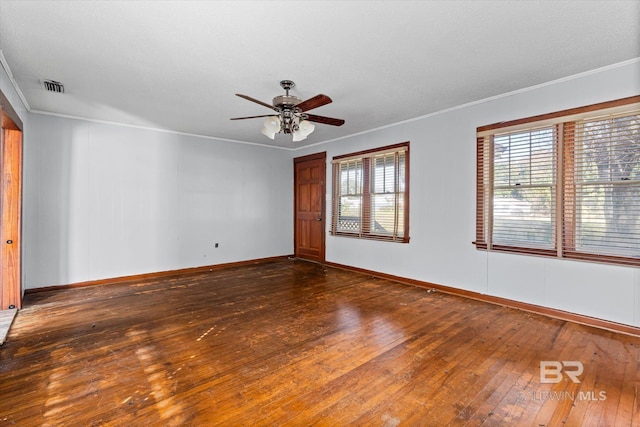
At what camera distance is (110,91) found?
11.8 feet

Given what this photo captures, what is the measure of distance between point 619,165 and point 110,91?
5.57 m

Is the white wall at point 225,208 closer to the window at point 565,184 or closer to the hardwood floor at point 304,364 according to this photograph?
the window at point 565,184

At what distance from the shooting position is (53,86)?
3404mm

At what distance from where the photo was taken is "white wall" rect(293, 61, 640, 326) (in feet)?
9.91

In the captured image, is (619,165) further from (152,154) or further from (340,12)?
(152,154)

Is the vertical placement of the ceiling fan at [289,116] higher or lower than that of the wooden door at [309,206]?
higher

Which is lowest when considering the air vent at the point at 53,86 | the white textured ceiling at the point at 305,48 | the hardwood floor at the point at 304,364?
the hardwood floor at the point at 304,364

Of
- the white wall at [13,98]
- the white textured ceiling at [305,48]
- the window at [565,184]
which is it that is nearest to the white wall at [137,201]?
the white wall at [13,98]

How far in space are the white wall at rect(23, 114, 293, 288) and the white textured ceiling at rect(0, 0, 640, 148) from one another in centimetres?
93

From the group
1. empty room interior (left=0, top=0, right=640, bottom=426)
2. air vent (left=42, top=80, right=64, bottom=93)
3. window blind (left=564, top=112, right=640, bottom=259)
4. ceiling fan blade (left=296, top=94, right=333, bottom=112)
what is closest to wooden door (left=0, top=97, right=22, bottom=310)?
empty room interior (left=0, top=0, right=640, bottom=426)

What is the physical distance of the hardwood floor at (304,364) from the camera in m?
1.81

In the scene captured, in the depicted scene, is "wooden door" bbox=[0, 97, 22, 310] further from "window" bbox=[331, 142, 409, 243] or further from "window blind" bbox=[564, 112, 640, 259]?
"window blind" bbox=[564, 112, 640, 259]

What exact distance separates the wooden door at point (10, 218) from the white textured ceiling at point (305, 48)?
0.69m

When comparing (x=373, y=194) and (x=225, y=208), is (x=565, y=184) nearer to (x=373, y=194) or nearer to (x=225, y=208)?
(x=373, y=194)
